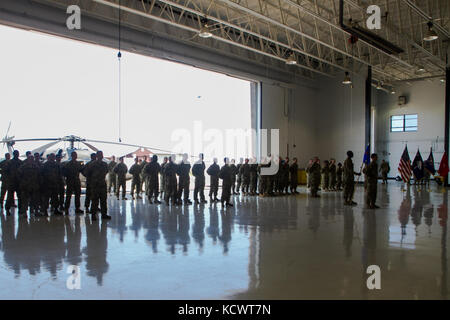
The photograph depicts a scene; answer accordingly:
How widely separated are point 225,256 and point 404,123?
20892 mm

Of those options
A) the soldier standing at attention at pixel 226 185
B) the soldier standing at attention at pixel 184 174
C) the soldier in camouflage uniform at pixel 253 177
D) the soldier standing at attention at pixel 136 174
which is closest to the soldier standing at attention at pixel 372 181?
the soldier standing at attention at pixel 226 185

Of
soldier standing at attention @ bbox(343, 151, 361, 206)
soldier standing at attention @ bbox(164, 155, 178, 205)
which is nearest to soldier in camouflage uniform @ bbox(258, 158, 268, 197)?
soldier standing at attention @ bbox(343, 151, 361, 206)

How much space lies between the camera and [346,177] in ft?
31.3

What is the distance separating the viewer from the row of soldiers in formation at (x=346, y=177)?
8.84 meters

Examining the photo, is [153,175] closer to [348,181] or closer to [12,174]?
[12,174]

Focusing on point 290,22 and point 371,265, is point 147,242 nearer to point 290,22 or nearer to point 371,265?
point 371,265

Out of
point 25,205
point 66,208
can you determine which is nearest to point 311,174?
point 66,208

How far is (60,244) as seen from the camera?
4961mm

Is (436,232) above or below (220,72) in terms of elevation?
below

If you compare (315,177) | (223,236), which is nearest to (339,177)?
(315,177)

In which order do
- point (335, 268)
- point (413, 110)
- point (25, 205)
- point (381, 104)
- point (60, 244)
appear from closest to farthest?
point (335, 268)
point (60, 244)
point (25, 205)
point (413, 110)
point (381, 104)

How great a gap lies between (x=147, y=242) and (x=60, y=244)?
3.91 feet

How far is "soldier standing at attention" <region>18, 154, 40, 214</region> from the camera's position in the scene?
24.1 ft
